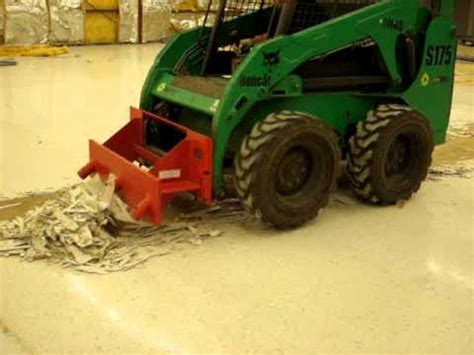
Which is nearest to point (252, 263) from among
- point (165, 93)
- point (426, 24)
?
point (165, 93)

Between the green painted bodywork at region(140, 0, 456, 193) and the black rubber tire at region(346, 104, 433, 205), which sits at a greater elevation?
the green painted bodywork at region(140, 0, 456, 193)

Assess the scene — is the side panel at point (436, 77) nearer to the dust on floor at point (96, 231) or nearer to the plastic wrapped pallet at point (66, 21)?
the dust on floor at point (96, 231)

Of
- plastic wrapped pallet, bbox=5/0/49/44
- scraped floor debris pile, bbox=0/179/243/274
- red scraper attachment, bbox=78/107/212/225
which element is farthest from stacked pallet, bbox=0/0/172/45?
scraped floor debris pile, bbox=0/179/243/274

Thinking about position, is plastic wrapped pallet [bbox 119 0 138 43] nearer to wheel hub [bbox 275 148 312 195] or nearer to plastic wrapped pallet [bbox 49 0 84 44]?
plastic wrapped pallet [bbox 49 0 84 44]

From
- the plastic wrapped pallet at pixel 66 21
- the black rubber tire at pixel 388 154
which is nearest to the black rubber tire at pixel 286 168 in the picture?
the black rubber tire at pixel 388 154

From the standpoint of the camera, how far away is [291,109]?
3791mm

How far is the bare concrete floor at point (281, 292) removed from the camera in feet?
8.56

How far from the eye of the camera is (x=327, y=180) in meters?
3.71

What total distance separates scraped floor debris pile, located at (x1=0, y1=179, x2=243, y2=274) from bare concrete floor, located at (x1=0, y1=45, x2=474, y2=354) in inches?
3.5

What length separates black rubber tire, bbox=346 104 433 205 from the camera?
12.8 feet

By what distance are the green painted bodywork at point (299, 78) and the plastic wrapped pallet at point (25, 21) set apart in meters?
7.36

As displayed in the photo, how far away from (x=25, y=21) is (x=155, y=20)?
2.52 metres

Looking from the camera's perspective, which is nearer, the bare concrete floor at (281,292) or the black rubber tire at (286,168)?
the bare concrete floor at (281,292)

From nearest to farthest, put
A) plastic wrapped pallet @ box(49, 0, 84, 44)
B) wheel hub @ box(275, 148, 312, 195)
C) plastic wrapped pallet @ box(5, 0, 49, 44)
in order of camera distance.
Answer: wheel hub @ box(275, 148, 312, 195)
plastic wrapped pallet @ box(5, 0, 49, 44)
plastic wrapped pallet @ box(49, 0, 84, 44)
